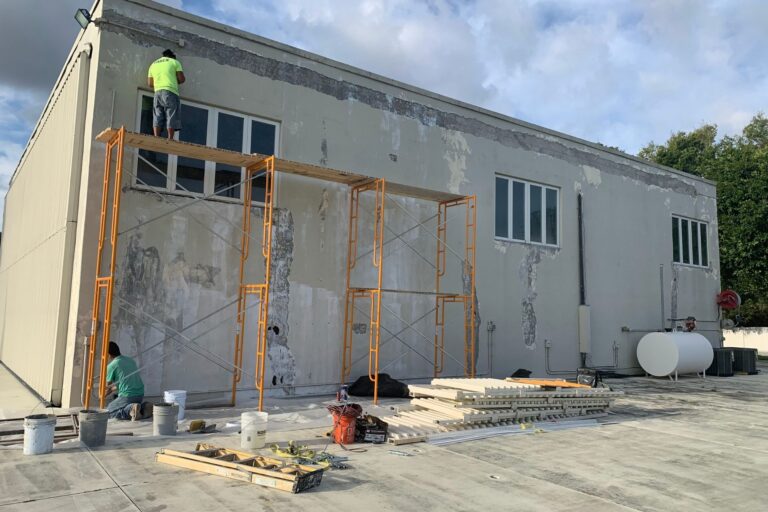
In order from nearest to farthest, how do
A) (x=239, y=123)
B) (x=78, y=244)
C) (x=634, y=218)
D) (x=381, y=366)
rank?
(x=78, y=244) < (x=239, y=123) < (x=381, y=366) < (x=634, y=218)

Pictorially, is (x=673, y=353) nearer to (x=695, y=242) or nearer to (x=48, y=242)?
(x=695, y=242)

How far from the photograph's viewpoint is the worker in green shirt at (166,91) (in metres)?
9.50

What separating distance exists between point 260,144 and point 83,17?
368 cm

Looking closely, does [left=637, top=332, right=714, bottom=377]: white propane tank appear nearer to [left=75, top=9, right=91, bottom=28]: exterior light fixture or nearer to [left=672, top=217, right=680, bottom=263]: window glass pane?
[left=672, top=217, right=680, bottom=263]: window glass pane

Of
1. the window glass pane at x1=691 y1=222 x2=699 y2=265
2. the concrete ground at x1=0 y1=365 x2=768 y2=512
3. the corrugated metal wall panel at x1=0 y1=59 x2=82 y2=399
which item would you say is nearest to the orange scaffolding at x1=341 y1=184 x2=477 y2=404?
the concrete ground at x1=0 y1=365 x2=768 y2=512

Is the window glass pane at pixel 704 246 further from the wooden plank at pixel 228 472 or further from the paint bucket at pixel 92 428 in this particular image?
the paint bucket at pixel 92 428

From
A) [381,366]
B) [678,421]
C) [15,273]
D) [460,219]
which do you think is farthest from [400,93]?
[15,273]

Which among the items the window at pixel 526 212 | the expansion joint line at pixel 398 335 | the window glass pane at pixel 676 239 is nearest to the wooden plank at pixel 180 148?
the expansion joint line at pixel 398 335

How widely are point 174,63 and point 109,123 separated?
1.48 metres

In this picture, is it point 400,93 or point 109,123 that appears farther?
point 400,93

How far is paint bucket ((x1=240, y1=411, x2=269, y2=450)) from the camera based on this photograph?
683 cm

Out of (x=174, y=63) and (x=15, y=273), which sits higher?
(x=174, y=63)

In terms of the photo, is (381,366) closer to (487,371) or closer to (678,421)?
(487,371)

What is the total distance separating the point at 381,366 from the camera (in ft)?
40.8
